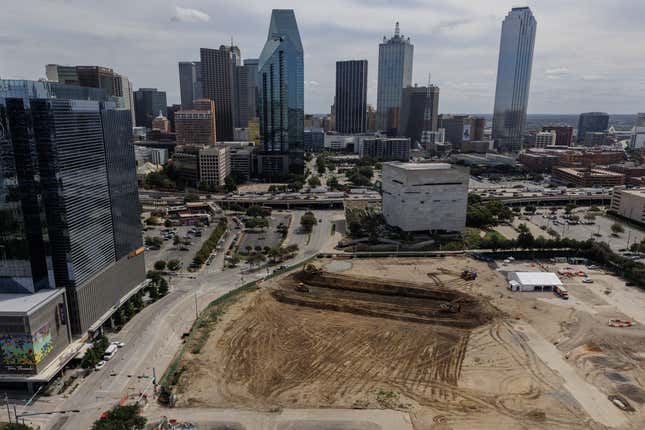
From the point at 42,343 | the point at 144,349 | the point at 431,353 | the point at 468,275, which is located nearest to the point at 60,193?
the point at 42,343

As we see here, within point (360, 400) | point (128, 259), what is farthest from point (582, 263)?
point (128, 259)

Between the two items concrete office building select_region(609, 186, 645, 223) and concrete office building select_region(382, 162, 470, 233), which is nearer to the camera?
concrete office building select_region(382, 162, 470, 233)

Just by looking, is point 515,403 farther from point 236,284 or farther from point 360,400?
point 236,284

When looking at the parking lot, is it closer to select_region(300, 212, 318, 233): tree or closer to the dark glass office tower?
select_region(300, 212, 318, 233): tree

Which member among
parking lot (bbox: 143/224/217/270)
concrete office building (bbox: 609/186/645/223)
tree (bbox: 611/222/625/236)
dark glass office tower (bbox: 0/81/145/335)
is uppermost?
dark glass office tower (bbox: 0/81/145/335)

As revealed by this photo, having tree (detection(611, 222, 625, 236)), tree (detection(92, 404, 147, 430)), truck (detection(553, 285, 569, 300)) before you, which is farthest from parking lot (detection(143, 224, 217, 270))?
tree (detection(611, 222, 625, 236))

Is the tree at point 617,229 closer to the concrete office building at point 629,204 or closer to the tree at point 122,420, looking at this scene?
the concrete office building at point 629,204

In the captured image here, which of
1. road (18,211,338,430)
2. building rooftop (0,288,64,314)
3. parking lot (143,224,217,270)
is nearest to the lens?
road (18,211,338,430)
